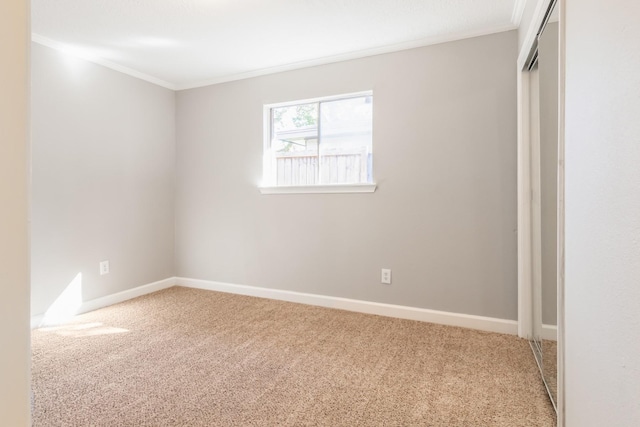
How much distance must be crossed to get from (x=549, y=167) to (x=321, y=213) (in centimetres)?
187

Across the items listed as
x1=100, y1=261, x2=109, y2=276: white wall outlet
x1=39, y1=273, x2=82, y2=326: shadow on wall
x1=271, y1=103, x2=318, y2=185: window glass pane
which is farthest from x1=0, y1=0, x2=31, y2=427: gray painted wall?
x1=100, y1=261, x2=109, y2=276: white wall outlet

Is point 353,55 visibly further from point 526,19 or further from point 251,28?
point 526,19

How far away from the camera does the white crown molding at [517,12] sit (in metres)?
2.16

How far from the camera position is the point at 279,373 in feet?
6.30

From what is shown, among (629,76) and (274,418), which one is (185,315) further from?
(629,76)

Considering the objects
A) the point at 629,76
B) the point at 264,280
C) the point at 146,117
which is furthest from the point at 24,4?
the point at 146,117

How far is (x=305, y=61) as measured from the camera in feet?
10.3

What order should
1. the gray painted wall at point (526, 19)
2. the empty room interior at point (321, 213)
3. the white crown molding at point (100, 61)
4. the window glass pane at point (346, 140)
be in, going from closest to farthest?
the empty room interior at point (321, 213)
the gray painted wall at point (526, 19)
the white crown molding at point (100, 61)
the window glass pane at point (346, 140)

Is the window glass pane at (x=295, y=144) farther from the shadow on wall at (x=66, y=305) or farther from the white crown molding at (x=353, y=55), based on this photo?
the shadow on wall at (x=66, y=305)

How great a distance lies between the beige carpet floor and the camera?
154cm

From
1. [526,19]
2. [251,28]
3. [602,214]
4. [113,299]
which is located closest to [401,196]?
[526,19]

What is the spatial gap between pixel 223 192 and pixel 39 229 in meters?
1.57

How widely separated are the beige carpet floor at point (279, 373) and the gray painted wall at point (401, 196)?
412 millimetres

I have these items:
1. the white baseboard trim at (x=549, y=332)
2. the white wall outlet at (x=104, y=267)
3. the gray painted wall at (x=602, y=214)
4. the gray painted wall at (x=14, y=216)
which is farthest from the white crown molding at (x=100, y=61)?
the white baseboard trim at (x=549, y=332)
